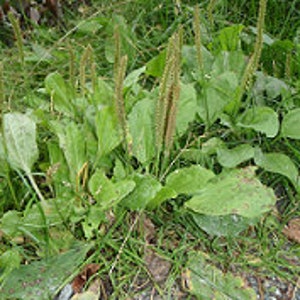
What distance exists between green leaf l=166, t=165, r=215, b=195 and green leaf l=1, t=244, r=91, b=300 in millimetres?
314

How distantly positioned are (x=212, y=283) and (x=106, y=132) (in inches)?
21.7

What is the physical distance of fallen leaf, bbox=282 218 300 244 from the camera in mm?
1637

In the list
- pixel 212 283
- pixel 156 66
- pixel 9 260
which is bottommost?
pixel 212 283

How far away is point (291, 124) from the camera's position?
179cm

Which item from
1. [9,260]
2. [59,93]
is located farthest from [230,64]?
[9,260]

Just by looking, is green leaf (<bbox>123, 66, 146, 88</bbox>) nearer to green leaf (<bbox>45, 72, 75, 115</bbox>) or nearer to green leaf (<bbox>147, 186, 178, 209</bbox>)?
green leaf (<bbox>45, 72, 75, 115</bbox>)

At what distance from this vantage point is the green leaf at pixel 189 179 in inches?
63.0

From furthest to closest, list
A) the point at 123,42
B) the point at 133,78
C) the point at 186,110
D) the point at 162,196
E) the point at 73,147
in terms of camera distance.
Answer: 1. the point at 123,42
2. the point at 133,78
3. the point at 186,110
4. the point at 73,147
5. the point at 162,196

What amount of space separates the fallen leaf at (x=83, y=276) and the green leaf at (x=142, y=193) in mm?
199

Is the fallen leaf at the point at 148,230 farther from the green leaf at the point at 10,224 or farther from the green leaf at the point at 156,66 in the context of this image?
the green leaf at the point at 156,66

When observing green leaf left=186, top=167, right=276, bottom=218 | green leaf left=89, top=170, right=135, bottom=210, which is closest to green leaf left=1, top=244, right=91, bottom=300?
green leaf left=89, top=170, right=135, bottom=210

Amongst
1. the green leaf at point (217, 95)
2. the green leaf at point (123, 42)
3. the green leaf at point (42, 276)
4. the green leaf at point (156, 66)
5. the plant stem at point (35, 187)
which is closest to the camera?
the green leaf at point (42, 276)

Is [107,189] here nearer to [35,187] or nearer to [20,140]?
[35,187]

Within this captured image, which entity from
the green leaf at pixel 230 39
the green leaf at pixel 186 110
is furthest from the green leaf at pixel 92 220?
the green leaf at pixel 230 39
